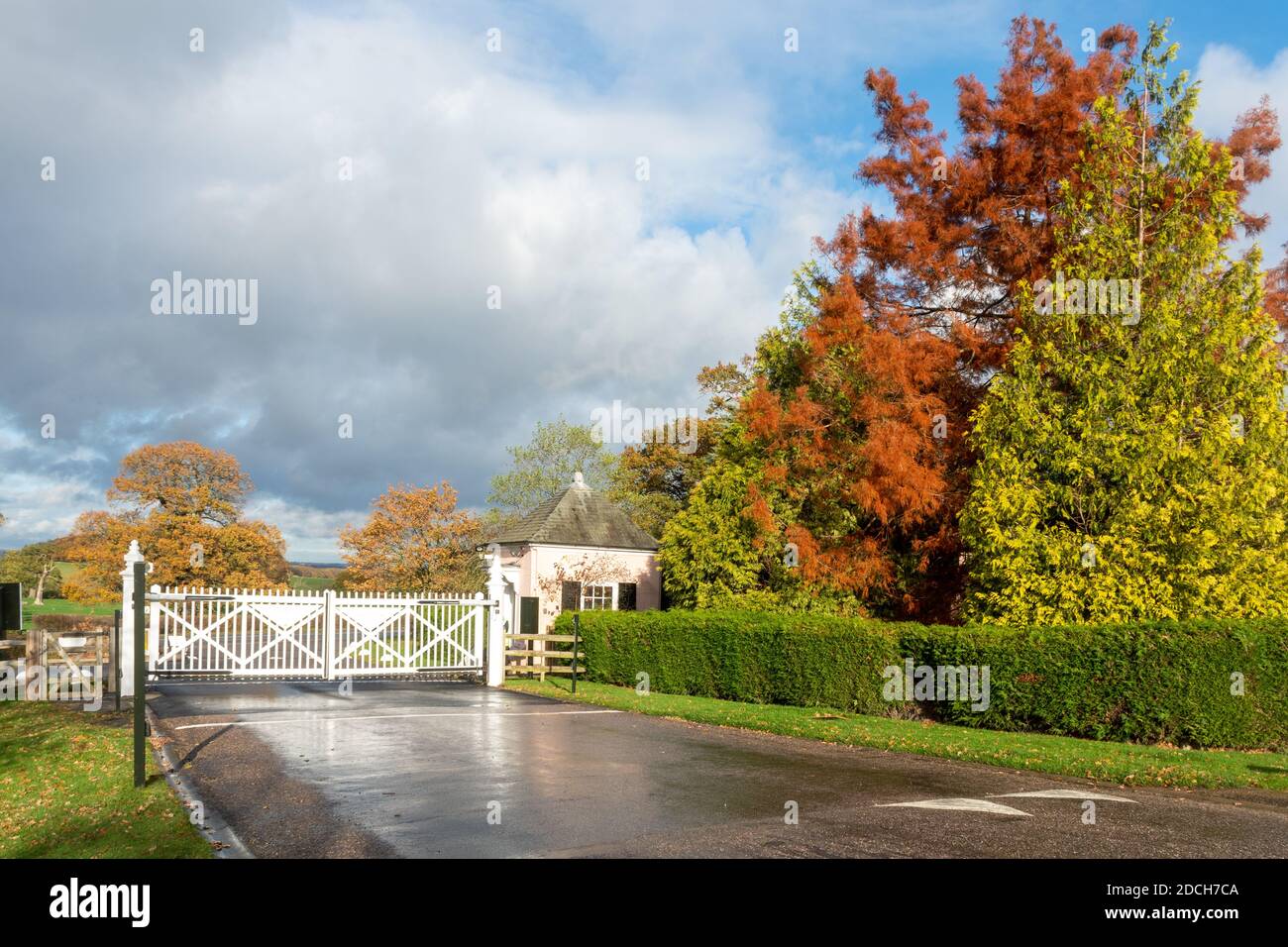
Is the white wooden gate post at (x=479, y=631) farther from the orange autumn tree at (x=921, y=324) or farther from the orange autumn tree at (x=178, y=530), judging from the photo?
the orange autumn tree at (x=178, y=530)

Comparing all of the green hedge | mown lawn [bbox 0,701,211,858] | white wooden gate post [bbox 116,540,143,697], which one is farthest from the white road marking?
the green hedge

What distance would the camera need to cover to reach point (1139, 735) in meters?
13.4

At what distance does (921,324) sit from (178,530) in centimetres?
3278

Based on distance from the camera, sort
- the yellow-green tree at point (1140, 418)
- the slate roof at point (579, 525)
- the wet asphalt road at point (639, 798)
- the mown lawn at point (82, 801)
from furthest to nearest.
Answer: the slate roof at point (579, 525) → the yellow-green tree at point (1140, 418) → the wet asphalt road at point (639, 798) → the mown lawn at point (82, 801)

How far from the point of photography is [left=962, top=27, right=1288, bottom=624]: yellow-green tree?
1579 cm

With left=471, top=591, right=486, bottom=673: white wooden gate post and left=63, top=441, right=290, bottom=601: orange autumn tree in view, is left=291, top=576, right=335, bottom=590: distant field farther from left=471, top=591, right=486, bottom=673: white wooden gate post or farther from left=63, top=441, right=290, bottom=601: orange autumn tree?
left=471, top=591, right=486, bottom=673: white wooden gate post

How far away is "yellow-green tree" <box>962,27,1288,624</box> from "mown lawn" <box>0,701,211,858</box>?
13557 millimetres

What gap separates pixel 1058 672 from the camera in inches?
554

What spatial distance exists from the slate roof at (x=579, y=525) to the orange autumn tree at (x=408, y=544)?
3.96 meters

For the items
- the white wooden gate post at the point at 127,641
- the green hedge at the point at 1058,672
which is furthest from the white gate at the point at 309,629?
the green hedge at the point at 1058,672

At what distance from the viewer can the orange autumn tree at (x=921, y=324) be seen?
2103 centimetres

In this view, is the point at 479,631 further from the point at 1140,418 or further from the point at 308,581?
the point at 308,581

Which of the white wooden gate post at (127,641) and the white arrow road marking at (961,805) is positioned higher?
the white wooden gate post at (127,641)

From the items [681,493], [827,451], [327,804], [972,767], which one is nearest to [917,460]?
[827,451]
